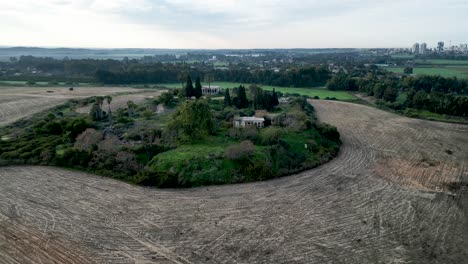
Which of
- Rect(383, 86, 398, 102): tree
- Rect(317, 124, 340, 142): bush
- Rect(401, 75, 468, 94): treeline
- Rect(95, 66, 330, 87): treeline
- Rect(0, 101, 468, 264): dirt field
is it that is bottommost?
Rect(0, 101, 468, 264): dirt field

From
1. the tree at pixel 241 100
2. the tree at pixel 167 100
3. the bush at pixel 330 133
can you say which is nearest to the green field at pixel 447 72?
the tree at pixel 241 100

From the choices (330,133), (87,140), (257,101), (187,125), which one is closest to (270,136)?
(187,125)

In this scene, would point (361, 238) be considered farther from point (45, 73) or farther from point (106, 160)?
point (45, 73)

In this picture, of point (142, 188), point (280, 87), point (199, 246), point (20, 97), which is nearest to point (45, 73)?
point (20, 97)

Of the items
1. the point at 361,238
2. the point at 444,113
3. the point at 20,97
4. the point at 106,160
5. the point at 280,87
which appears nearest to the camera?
the point at 361,238

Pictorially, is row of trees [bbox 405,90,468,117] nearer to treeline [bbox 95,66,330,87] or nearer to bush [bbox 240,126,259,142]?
treeline [bbox 95,66,330,87]

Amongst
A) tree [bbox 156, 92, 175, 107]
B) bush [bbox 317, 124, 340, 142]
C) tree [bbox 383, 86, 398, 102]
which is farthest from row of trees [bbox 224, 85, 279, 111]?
tree [bbox 383, 86, 398, 102]
